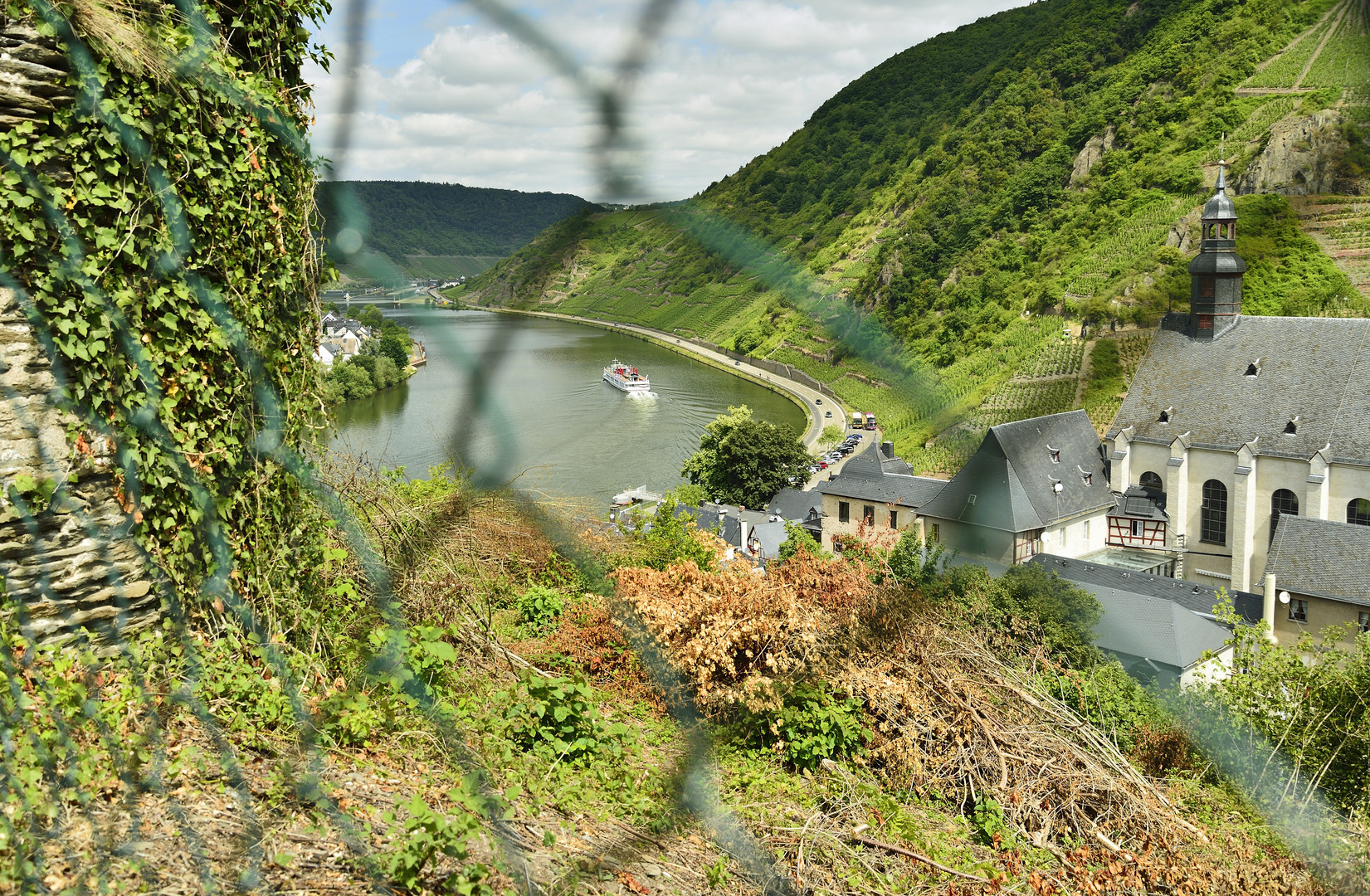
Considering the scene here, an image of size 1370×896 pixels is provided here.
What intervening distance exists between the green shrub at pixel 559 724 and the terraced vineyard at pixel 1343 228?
3864 centimetres

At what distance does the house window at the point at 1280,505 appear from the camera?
25094mm

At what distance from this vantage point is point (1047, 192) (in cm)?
174

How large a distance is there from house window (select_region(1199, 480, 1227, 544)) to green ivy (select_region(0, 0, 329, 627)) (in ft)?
93.6

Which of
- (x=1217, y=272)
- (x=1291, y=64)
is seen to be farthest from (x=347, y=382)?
(x=1291, y=64)

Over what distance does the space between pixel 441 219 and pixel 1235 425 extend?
30.0 meters

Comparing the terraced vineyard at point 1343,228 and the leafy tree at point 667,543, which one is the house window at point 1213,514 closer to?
the terraced vineyard at point 1343,228

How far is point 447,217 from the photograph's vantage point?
1.42 meters

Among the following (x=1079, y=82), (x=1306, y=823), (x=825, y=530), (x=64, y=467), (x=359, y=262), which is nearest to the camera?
(x=359, y=262)

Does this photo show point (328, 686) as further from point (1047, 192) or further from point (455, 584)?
point (1047, 192)

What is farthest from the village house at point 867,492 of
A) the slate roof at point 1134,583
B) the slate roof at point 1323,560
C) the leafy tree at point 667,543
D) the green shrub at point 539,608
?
the green shrub at point 539,608

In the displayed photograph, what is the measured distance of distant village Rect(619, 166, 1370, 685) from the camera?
1986 cm

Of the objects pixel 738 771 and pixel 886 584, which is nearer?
pixel 738 771

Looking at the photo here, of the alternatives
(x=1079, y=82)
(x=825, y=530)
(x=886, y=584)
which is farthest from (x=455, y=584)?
(x=825, y=530)

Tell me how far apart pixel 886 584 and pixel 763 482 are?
25.0 metres
